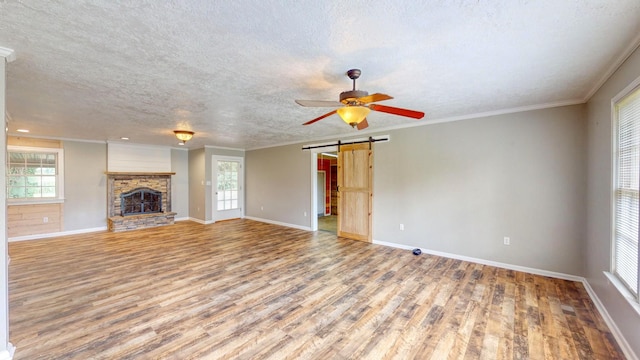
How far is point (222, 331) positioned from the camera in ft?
7.55

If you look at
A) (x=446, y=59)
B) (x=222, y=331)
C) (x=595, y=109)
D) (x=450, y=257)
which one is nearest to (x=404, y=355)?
(x=222, y=331)

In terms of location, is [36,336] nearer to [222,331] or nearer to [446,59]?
[222,331]

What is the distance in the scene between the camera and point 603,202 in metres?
2.70

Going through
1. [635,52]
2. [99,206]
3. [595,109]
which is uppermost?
[635,52]

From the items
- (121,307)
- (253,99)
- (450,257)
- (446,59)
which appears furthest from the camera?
(450,257)

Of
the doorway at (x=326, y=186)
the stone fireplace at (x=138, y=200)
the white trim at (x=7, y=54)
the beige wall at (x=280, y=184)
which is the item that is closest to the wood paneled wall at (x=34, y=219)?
the stone fireplace at (x=138, y=200)

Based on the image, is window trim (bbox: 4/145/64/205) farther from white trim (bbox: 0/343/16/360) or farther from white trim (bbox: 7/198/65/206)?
white trim (bbox: 0/343/16/360)

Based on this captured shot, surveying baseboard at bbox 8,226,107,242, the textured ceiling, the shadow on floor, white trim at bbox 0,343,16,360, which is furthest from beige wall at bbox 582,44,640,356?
baseboard at bbox 8,226,107,242

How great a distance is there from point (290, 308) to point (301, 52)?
251 cm

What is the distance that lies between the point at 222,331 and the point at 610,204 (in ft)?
13.0

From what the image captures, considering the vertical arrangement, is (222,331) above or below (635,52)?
below

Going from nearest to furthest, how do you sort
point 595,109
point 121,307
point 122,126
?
1. point 121,307
2. point 595,109
3. point 122,126

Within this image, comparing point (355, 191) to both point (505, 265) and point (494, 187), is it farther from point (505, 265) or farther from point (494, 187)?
point (505, 265)

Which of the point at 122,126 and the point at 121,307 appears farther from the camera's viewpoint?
the point at 122,126
